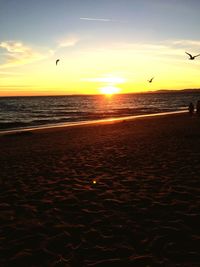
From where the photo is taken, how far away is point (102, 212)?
590 centimetres

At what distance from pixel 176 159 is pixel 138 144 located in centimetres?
398

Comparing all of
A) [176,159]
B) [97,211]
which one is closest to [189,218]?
[97,211]

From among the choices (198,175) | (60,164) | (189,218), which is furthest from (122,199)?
(60,164)

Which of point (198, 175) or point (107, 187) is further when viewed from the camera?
point (198, 175)

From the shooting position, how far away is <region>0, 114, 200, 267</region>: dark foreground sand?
14.2ft

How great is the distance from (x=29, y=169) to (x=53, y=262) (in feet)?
19.9

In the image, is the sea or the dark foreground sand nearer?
the dark foreground sand

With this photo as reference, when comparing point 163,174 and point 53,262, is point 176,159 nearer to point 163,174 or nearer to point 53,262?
point 163,174

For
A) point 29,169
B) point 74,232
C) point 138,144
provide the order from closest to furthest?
point 74,232, point 29,169, point 138,144

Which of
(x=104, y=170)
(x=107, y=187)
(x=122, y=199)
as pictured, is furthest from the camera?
(x=104, y=170)

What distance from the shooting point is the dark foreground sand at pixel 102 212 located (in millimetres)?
4323

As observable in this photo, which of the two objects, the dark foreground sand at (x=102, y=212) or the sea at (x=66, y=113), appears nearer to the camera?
the dark foreground sand at (x=102, y=212)

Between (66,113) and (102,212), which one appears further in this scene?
(66,113)

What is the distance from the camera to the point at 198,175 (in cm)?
830
